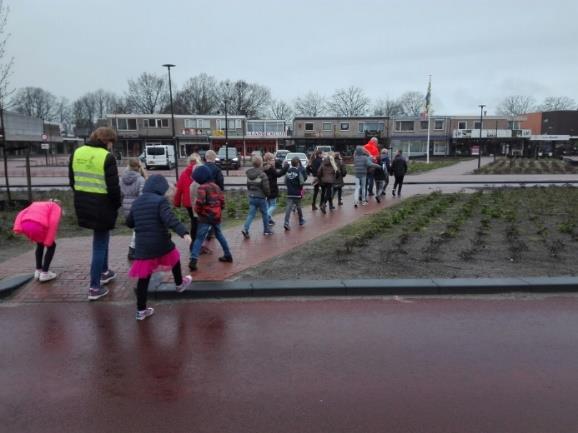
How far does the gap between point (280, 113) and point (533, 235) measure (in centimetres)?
8995

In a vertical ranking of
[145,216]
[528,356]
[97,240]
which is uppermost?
[145,216]

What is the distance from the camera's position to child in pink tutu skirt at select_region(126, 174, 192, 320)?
15.7 feet

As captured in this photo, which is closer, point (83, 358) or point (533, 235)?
point (83, 358)

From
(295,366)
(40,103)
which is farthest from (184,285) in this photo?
(40,103)

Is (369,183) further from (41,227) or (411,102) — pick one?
(411,102)

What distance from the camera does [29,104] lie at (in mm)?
100062

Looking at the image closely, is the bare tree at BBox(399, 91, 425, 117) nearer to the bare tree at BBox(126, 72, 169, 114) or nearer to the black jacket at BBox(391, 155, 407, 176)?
the bare tree at BBox(126, 72, 169, 114)

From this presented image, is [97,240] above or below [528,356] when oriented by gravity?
above

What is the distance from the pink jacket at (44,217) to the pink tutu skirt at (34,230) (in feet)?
0.11

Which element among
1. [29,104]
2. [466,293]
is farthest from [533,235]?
[29,104]

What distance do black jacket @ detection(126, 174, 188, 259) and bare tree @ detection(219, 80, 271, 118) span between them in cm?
8357

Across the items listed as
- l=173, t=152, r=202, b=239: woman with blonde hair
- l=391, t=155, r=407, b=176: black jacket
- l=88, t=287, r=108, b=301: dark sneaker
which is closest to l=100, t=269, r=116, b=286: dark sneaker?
l=88, t=287, r=108, b=301: dark sneaker

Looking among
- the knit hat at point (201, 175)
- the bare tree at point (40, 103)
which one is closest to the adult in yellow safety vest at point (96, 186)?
the knit hat at point (201, 175)

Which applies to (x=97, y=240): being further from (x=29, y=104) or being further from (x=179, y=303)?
(x=29, y=104)
